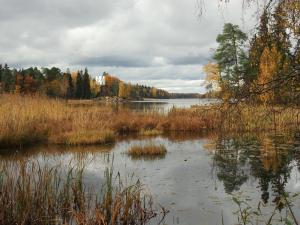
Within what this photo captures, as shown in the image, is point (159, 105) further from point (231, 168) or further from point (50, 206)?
point (50, 206)

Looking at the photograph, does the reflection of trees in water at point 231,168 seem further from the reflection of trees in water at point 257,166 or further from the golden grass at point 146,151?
the golden grass at point 146,151

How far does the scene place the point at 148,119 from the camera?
21656mm

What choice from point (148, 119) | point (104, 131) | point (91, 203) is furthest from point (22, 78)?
point (91, 203)

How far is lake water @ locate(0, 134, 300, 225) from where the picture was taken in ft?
20.7

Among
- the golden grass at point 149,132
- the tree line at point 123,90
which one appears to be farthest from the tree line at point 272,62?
the tree line at point 123,90

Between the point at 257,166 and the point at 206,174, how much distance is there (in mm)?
1650

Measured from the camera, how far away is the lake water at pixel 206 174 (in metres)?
6.30

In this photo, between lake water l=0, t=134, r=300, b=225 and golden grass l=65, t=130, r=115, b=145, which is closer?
lake water l=0, t=134, r=300, b=225

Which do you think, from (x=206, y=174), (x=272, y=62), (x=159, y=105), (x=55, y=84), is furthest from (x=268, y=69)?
(x=55, y=84)

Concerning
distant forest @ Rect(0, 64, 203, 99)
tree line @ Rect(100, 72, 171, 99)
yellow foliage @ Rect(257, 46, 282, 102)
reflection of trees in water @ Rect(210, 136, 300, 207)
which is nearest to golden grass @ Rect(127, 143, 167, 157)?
reflection of trees in water @ Rect(210, 136, 300, 207)

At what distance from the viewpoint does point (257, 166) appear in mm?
9922

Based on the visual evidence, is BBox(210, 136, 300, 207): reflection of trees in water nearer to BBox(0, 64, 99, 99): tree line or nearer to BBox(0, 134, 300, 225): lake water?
BBox(0, 134, 300, 225): lake water

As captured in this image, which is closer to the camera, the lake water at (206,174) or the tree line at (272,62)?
the tree line at (272,62)

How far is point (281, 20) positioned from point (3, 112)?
1355 centimetres
